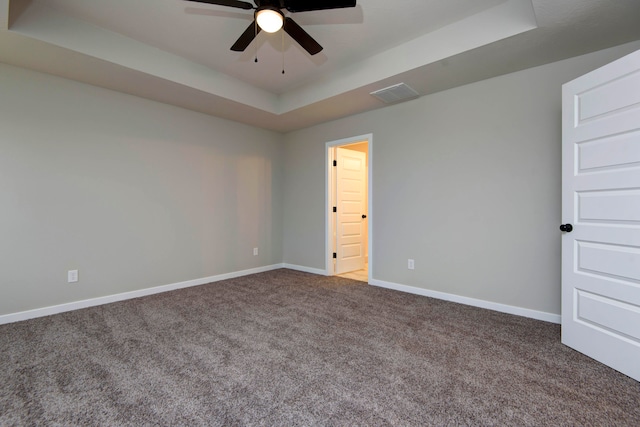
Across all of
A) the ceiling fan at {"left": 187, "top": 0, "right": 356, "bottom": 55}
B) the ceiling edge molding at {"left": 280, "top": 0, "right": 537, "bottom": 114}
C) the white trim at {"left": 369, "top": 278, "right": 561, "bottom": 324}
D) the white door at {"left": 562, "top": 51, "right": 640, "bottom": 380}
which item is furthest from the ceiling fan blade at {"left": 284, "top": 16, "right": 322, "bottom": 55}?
the white trim at {"left": 369, "top": 278, "right": 561, "bottom": 324}

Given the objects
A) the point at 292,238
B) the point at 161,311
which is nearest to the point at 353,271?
the point at 292,238

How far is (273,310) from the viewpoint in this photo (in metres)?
3.13

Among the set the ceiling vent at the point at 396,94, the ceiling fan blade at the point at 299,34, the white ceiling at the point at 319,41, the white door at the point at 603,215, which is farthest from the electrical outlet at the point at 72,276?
the white door at the point at 603,215

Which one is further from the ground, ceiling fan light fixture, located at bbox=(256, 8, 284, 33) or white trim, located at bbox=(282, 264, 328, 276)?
ceiling fan light fixture, located at bbox=(256, 8, 284, 33)

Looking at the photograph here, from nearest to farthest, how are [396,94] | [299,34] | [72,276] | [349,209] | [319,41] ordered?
[299,34] → [319,41] → [72,276] → [396,94] → [349,209]

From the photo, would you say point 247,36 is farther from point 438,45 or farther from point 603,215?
point 603,215

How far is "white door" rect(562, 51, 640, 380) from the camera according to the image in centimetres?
191

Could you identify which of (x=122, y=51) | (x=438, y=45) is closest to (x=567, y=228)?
(x=438, y=45)

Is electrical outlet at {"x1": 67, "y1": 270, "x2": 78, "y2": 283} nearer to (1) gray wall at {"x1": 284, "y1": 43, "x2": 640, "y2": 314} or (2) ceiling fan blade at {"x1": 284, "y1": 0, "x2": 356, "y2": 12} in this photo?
(2) ceiling fan blade at {"x1": 284, "y1": 0, "x2": 356, "y2": 12}

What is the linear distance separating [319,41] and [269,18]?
109 centimetres

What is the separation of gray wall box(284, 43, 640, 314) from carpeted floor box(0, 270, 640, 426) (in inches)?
17.7

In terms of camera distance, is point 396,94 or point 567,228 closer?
point 567,228

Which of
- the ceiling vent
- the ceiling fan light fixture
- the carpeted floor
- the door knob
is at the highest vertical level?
the ceiling vent

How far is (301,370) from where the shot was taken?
6.42 feet
